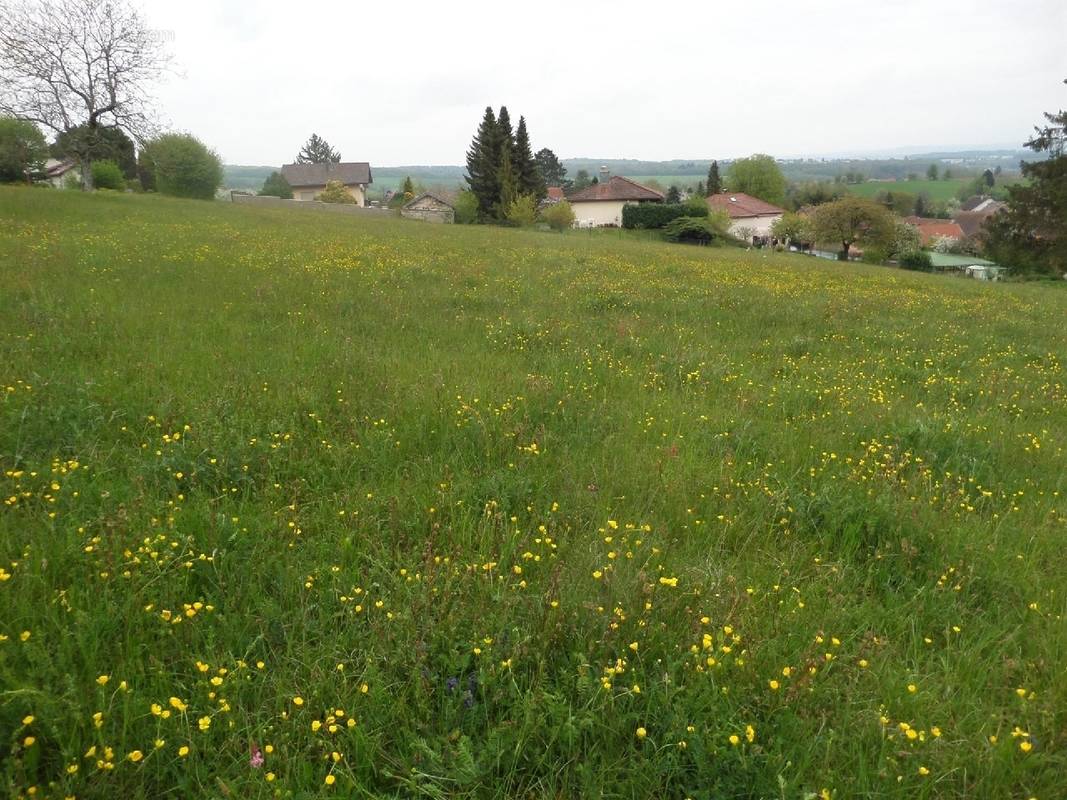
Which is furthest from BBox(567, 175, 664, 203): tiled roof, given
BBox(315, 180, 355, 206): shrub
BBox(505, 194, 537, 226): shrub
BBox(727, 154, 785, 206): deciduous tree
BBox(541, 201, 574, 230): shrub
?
BBox(727, 154, 785, 206): deciduous tree

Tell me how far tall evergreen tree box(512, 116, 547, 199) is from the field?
180ft

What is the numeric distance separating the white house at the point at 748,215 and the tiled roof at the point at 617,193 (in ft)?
23.5

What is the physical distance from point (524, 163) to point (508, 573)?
6015 centimetres

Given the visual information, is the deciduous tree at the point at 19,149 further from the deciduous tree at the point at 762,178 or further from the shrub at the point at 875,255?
the deciduous tree at the point at 762,178

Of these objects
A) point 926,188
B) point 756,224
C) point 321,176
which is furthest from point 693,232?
point 926,188

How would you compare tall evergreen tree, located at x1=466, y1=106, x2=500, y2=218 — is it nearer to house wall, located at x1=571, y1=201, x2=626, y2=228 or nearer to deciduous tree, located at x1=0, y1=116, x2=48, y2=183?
house wall, located at x1=571, y1=201, x2=626, y2=228

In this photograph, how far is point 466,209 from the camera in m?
55.3

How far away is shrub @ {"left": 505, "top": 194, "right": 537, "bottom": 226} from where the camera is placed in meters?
50.5

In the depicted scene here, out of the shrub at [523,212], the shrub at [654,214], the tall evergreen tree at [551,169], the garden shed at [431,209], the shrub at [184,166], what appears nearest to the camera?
the shrub at [184,166]

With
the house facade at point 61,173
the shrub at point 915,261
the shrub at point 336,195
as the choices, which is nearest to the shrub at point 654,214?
the shrub at point 915,261

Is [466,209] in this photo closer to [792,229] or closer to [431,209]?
[431,209]

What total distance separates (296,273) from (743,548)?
10.1 meters

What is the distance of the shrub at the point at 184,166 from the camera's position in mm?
46750

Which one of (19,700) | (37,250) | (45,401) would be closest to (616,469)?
(19,700)
